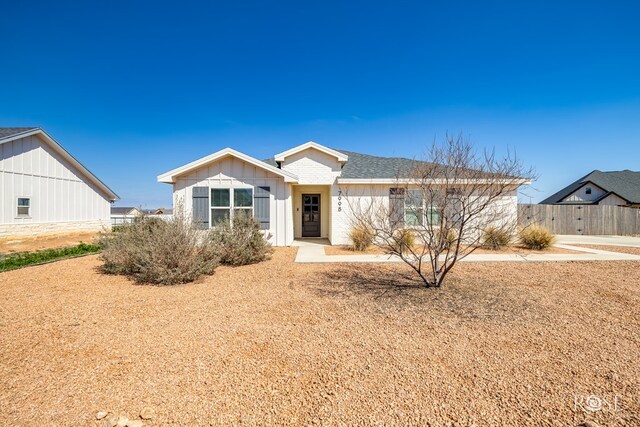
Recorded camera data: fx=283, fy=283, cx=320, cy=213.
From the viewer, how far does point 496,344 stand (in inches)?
138

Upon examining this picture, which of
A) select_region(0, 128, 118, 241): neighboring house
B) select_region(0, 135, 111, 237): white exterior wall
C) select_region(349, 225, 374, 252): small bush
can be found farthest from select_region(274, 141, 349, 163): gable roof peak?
select_region(0, 128, 118, 241): neighboring house

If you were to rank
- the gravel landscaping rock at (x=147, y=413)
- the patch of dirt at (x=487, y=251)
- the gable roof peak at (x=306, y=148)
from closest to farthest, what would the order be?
the gravel landscaping rock at (x=147, y=413)
the patch of dirt at (x=487, y=251)
the gable roof peak at (x=306, y=148)

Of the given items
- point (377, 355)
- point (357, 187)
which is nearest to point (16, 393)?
point (377, 355)

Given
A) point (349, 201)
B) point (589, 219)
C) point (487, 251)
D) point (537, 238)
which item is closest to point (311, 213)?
point (349, 201)

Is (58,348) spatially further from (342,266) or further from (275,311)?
(342,266)

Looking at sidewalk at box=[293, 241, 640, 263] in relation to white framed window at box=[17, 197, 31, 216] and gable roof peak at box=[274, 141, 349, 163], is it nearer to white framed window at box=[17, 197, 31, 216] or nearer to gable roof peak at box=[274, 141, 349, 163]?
gable roof peak at box=[274, 141, 349, 163]

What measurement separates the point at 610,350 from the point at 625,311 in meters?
2.02

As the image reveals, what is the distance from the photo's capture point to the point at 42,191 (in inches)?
561

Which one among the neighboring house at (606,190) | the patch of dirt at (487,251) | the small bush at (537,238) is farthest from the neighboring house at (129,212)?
the neighboring house at (606,190)

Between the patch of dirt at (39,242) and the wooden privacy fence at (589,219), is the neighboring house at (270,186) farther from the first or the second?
the wooden privacy fence at (589,219)

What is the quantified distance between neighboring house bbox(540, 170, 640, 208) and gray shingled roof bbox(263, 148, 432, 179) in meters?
20.8

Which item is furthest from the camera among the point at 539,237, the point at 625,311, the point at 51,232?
the point at 51,232

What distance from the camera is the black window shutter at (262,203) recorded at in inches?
456

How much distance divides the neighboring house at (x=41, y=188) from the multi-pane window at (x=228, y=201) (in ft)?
30.9
